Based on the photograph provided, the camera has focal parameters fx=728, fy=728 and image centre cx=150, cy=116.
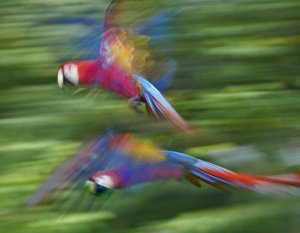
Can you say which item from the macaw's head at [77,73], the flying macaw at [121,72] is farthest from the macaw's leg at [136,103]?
the macaw's head at [77,73]

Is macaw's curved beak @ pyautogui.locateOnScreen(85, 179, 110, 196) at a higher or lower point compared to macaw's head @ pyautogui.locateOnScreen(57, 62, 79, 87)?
lower

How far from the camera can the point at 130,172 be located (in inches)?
54.1

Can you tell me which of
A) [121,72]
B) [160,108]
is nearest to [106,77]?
[121,72]

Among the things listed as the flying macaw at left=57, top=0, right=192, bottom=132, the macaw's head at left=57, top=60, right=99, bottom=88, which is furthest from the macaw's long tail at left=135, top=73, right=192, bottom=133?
the macaw's head at left=57, top=60, right=99, bottom=88

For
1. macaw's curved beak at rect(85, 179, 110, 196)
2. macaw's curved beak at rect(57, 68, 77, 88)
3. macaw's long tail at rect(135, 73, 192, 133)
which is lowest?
macaw's curved beak at rect(85, 179, 110, 196)

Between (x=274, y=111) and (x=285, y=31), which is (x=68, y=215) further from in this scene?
(x=285, y=31)

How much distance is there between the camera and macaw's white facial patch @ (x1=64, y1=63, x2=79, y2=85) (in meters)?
1.50

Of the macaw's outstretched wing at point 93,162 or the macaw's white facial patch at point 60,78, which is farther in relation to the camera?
the macaw's white facial patch at point 60,78

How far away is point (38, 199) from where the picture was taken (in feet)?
4.56

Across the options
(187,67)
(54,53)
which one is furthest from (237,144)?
(54,53)

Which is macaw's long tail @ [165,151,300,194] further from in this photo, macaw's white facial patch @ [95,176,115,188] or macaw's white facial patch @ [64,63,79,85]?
Answer: macaw's white facial patch @ [64,63,79,85]

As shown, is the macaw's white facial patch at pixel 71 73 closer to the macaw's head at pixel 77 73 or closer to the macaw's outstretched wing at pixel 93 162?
the macaw's head at pixel 77 73

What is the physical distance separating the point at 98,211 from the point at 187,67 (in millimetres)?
350

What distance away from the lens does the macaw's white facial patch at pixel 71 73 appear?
1501 mm
